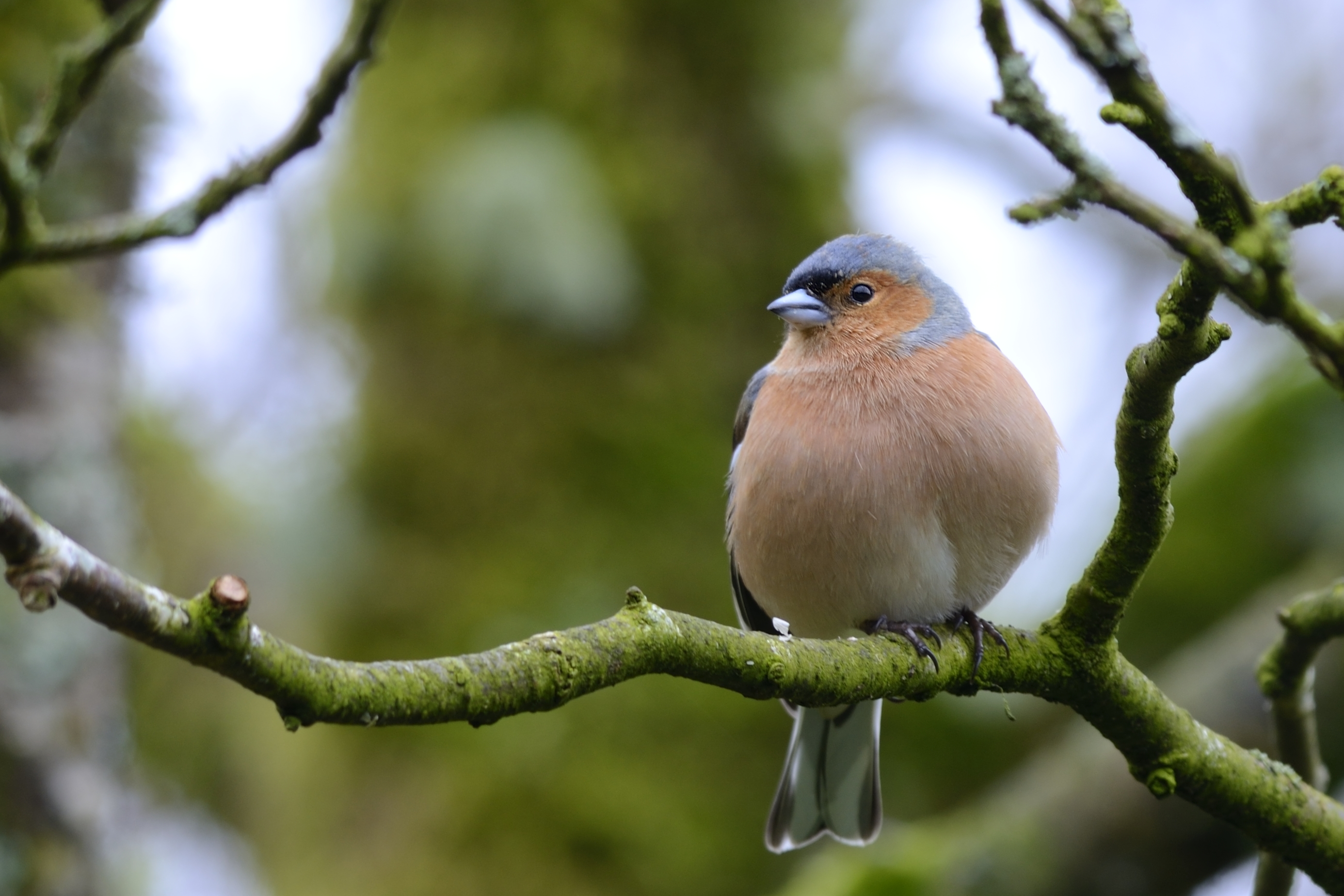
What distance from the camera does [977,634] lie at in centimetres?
329

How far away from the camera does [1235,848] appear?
5129 millimetres

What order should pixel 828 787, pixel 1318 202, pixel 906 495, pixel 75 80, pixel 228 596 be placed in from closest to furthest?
pixel 228 596 < pixel 1318 202 < pixel 75 80 < pixel 906 495 < pixel 828 787

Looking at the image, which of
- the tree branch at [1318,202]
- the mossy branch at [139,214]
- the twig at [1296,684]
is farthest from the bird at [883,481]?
the mossy branch at [139,214]

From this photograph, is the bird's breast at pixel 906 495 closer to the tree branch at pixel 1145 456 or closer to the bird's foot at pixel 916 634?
the bird's foot at pixel 916 634

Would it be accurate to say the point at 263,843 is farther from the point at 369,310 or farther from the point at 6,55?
the point at 6,55

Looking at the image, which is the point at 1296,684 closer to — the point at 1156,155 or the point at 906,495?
the point at 906,495

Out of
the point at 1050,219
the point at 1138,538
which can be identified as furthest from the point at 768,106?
the point at 1050,219

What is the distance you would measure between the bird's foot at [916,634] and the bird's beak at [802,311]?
1.28 meters

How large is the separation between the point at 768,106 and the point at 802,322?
2.98m

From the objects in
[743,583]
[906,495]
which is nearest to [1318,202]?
[906,495]

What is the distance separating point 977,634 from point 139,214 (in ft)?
7.84

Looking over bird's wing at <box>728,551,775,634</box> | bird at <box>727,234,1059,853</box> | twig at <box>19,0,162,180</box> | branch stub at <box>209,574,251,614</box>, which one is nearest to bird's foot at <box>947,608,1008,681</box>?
bird at <box>727,234,1059,853</box>

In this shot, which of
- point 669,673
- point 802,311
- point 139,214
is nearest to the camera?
point 669,673

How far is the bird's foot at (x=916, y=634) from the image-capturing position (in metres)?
3.07
